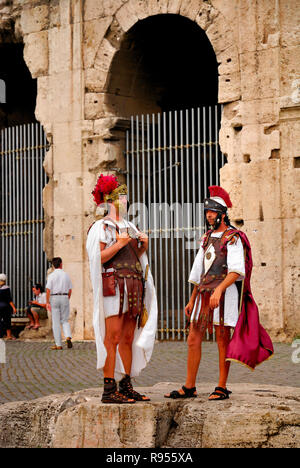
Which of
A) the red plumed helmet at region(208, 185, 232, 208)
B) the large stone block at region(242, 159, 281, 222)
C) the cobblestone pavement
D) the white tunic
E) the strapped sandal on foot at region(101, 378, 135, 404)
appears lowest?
the cobblestone pavement

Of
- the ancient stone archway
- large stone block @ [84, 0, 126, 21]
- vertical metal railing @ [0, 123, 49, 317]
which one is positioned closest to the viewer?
the ancient stone archway

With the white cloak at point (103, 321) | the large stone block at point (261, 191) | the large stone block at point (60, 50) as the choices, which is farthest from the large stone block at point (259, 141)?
the white cloak at point (103, 321)

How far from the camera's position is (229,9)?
545 inches

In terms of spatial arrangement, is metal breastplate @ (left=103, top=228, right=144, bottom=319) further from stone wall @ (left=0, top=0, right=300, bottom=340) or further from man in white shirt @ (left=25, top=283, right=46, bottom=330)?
man in white shirt @ (left=25, top=283, right=46, bottom=330)

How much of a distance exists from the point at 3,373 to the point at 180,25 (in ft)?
24.0

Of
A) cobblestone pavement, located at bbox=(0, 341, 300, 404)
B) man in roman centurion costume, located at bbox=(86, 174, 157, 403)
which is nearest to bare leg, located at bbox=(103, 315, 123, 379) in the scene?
man in roman centurion costume, located at bbox=(86, 174, 157, 403)

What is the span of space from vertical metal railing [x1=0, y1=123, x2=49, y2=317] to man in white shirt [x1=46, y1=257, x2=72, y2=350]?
2.37 m

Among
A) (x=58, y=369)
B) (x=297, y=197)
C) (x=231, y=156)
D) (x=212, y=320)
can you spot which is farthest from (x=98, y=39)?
(x=212, y=320)

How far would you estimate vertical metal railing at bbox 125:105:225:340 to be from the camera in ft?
46.6

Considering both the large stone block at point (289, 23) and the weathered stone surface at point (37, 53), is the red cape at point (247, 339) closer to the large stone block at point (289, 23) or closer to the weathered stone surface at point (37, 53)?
the large stone block at point (289, 23)

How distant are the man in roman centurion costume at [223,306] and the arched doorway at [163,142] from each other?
6.79 meters

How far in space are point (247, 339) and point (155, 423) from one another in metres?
1.07

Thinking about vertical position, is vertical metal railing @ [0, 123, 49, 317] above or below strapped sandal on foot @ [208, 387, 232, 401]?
above

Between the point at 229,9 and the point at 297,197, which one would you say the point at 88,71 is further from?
the point at 297,197
